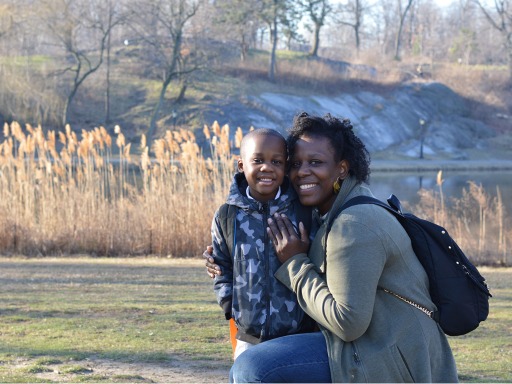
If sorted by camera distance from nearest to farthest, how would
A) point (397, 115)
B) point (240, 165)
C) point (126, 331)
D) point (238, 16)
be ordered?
1. point (240, 165)
2. point (126, 331)
3. point (238, 16)
4. point (397, 115)

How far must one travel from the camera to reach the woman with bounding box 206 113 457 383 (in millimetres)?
3000

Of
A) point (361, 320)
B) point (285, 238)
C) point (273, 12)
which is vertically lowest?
point (361, 320)

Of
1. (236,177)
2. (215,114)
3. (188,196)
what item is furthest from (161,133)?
(236,177)

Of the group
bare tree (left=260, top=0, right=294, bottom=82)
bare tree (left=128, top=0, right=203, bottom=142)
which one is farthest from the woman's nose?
bare tree (left=260, top=0, right=294, bottom=82)

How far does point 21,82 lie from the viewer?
3678cm

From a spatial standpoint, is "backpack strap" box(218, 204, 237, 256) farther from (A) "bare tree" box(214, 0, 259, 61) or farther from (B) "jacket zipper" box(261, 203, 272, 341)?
(A) "bare tree" box(214, 0, 259, 61)

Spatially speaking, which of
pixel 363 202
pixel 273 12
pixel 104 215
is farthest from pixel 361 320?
pixel 273 12

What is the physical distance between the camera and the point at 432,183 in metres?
30.1

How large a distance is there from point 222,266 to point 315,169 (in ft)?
1.96

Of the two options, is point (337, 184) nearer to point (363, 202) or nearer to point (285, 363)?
point (363, 202)

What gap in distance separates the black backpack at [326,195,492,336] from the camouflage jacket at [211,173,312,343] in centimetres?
37

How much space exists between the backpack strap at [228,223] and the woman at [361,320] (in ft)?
1.26

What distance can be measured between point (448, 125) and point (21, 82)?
1018 inches

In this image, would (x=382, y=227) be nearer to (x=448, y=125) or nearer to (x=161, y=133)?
(x=161, y=133)
